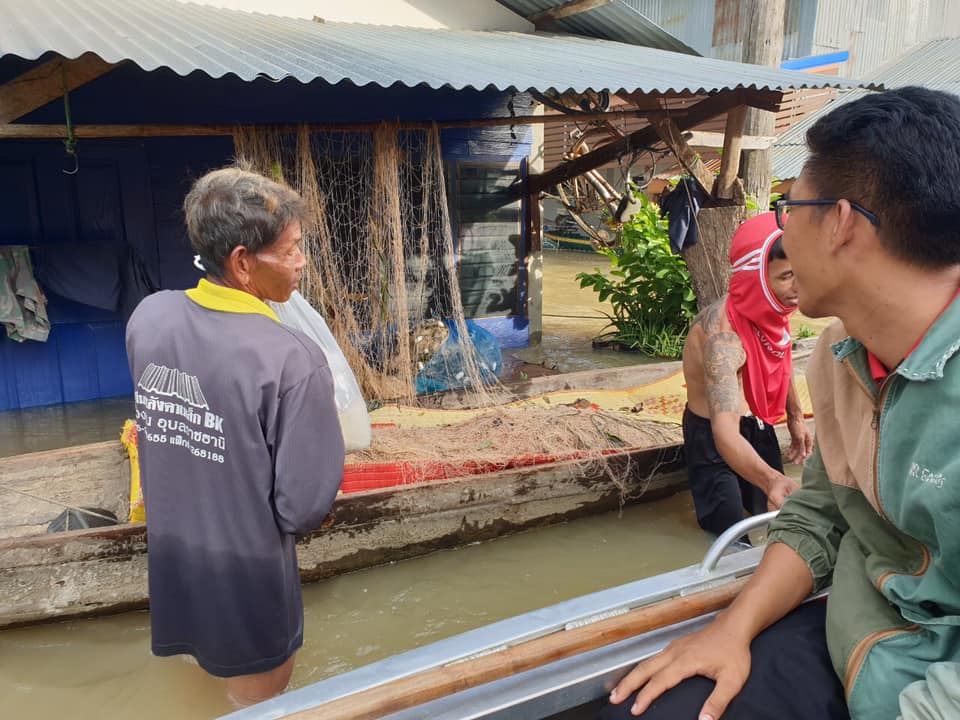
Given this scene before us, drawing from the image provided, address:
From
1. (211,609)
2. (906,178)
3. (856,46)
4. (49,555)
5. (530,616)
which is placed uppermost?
(856,46)

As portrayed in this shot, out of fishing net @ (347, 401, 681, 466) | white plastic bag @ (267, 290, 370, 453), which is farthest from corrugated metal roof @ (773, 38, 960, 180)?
white plastic bag @ (267, 290, 370, 453)

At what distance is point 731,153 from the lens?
6.55 m

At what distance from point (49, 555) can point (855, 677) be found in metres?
3.33

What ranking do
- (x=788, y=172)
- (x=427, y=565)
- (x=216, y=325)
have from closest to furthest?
(x=216, y=325), (x=427, y=565), (x=788, y=172)

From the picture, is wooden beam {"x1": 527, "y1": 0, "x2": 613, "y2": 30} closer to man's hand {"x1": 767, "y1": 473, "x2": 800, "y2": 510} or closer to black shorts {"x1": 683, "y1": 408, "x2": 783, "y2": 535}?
black shorts {"x1": 683, "y1": 408, "x2": 783, "y2": 535}

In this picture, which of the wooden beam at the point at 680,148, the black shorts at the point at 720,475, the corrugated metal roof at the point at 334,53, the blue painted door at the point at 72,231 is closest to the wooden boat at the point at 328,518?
the black shorts at the point at 720,475

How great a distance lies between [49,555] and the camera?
3.23 m

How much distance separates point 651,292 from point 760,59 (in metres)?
3.14

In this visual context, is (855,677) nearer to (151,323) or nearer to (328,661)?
(151,323)

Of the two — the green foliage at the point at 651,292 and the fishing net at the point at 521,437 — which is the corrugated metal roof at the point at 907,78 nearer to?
the green foliage at the point at 651,292

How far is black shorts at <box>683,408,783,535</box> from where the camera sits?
11.1 ft

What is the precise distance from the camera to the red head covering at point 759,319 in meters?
3.04

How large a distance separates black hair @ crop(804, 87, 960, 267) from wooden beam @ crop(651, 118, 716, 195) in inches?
220

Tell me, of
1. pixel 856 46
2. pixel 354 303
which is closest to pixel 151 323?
pixel 354 303
